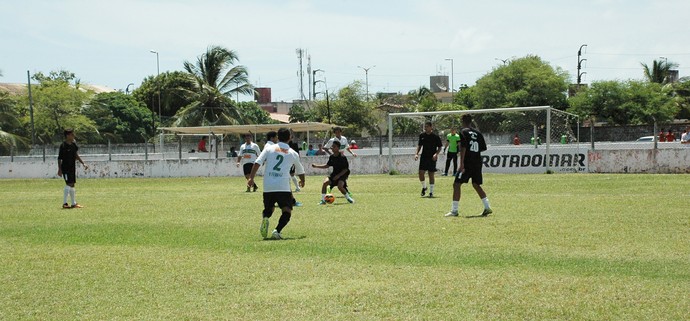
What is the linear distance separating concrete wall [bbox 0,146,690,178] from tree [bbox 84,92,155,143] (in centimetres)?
3710

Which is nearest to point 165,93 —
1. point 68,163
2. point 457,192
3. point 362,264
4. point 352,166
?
point 352,166

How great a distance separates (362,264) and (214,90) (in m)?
54.1

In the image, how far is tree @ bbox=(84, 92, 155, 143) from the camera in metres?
81.4

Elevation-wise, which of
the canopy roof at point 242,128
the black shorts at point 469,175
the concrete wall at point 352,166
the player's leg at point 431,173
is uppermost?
the canopy roof at point 242,128

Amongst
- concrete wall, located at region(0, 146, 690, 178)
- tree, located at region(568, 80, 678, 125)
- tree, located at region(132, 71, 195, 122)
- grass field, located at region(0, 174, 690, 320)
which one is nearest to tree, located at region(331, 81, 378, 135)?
tree, located at region(132, 71, 195, 122)

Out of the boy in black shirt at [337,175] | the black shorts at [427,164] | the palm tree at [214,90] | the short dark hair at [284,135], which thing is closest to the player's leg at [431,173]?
the black shorts at [427,164]

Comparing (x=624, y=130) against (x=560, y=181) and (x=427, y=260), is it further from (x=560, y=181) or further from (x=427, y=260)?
(x=427, y=260)

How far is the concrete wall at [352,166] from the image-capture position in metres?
30.6

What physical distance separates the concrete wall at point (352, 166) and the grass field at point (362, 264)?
1408cm

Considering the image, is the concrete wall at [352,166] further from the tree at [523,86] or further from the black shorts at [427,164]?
the tree at [523,86]

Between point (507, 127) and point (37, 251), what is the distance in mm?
30750

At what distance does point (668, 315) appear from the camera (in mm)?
6566

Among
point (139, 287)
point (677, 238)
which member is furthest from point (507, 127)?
point (139, 287)

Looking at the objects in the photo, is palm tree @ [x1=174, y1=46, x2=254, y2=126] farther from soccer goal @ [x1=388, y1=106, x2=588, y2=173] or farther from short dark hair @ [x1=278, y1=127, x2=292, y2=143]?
short dark hair @ [x1=278, y1=127, x2=292, y2=143]
